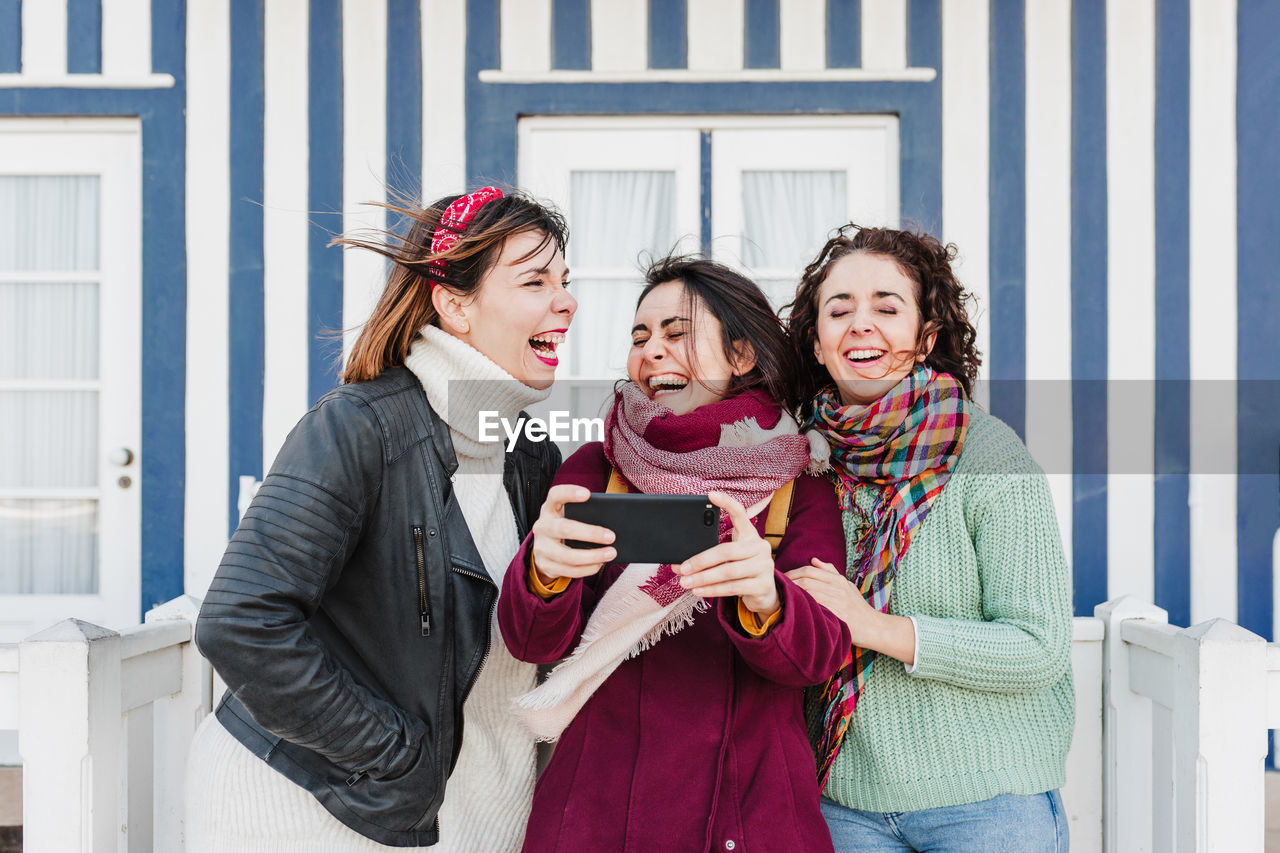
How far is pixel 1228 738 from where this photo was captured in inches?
71.1

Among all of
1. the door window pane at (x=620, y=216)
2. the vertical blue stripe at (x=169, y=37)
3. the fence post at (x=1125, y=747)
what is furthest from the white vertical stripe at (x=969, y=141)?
the vertical blue stripe at (x=169, y=37)

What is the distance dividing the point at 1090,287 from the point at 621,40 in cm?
176

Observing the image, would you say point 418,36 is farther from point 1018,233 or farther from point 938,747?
point 938,747

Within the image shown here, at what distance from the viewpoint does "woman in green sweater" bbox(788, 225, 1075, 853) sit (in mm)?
1496

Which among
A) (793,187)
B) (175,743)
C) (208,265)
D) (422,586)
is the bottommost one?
(175,743)

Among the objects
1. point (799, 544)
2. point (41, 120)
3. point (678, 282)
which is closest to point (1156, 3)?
point (678, 282)

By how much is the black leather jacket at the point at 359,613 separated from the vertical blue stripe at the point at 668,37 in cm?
193

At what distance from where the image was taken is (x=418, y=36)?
312 cm

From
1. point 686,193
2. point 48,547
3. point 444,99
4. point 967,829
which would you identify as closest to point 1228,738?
Answer: point 967,829

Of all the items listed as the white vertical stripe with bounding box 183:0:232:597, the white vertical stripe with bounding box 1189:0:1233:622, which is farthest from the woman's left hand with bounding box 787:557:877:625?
the white vertical stripe with bounding box 183:0:232:597

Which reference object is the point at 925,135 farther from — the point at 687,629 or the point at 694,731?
the point at 694,731

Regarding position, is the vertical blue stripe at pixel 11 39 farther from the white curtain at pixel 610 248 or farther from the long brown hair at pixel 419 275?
the long brown hair at pixel 419 275

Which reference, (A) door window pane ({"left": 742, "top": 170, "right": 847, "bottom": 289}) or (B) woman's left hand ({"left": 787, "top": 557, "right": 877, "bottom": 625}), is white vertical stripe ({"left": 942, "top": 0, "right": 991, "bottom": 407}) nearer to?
(A) door window pane ({"left": 742, "top": 170, "right": 847, "bottom": 289})

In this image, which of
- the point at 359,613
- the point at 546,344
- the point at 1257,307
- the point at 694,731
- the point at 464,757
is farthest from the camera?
the point at 1257,307
